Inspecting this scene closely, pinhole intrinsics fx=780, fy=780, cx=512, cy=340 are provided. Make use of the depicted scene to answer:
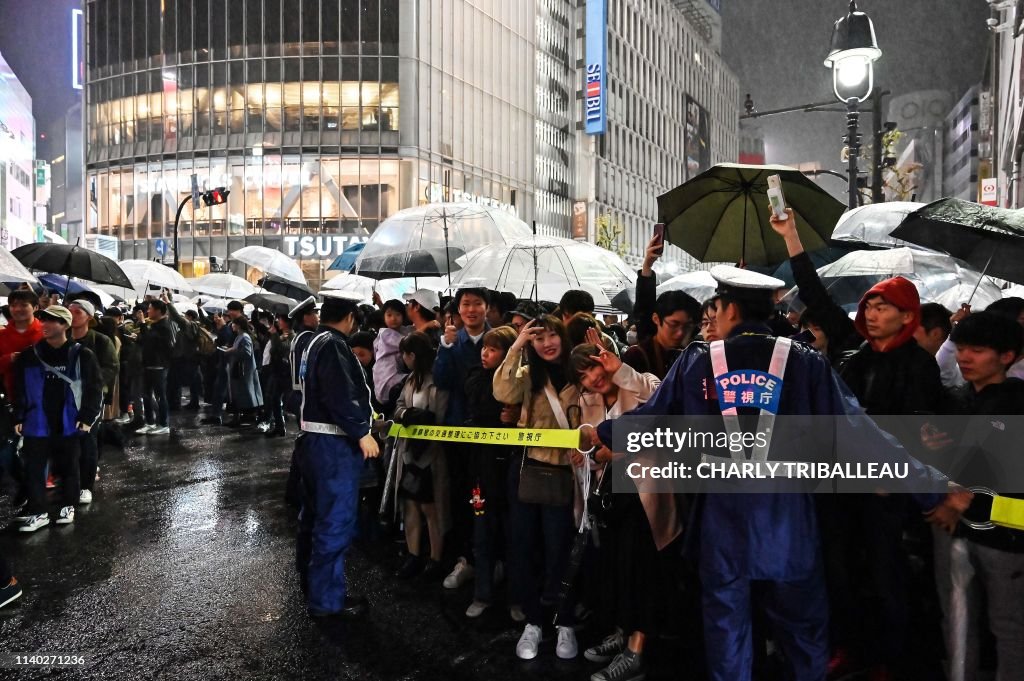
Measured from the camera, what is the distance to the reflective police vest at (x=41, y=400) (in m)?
7.12

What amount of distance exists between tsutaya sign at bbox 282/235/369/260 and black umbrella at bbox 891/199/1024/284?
4354 cm

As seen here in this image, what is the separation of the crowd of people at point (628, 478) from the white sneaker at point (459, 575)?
2 centimetres

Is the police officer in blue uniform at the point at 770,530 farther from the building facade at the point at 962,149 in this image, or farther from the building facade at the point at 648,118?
the building facade at the point at 962,149

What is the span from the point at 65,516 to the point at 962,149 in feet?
427

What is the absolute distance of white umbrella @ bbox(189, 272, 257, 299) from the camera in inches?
651

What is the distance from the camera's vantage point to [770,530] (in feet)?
11.2

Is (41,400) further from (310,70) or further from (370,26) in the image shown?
(370,26)

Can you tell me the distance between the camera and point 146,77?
48.4m

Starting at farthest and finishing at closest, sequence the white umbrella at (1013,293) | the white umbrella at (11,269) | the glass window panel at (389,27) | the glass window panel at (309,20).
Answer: the glass window panel at (389,27), the glass window panel at (309,20), the white umbrella at (11,269), the white umbrella at (1013,293)

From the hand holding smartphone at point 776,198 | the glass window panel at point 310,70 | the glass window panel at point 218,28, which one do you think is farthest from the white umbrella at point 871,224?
the glass window panel at point 218,28

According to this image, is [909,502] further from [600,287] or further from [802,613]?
[600,287]

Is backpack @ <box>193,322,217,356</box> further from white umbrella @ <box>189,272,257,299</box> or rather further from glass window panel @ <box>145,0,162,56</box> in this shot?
glass window panel @ <box>145,0,162,56</box>

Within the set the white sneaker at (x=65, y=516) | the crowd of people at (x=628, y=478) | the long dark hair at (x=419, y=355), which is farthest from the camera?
the white sneaker at (x=65, y=516)

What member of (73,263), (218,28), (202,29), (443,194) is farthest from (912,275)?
(202,29)
